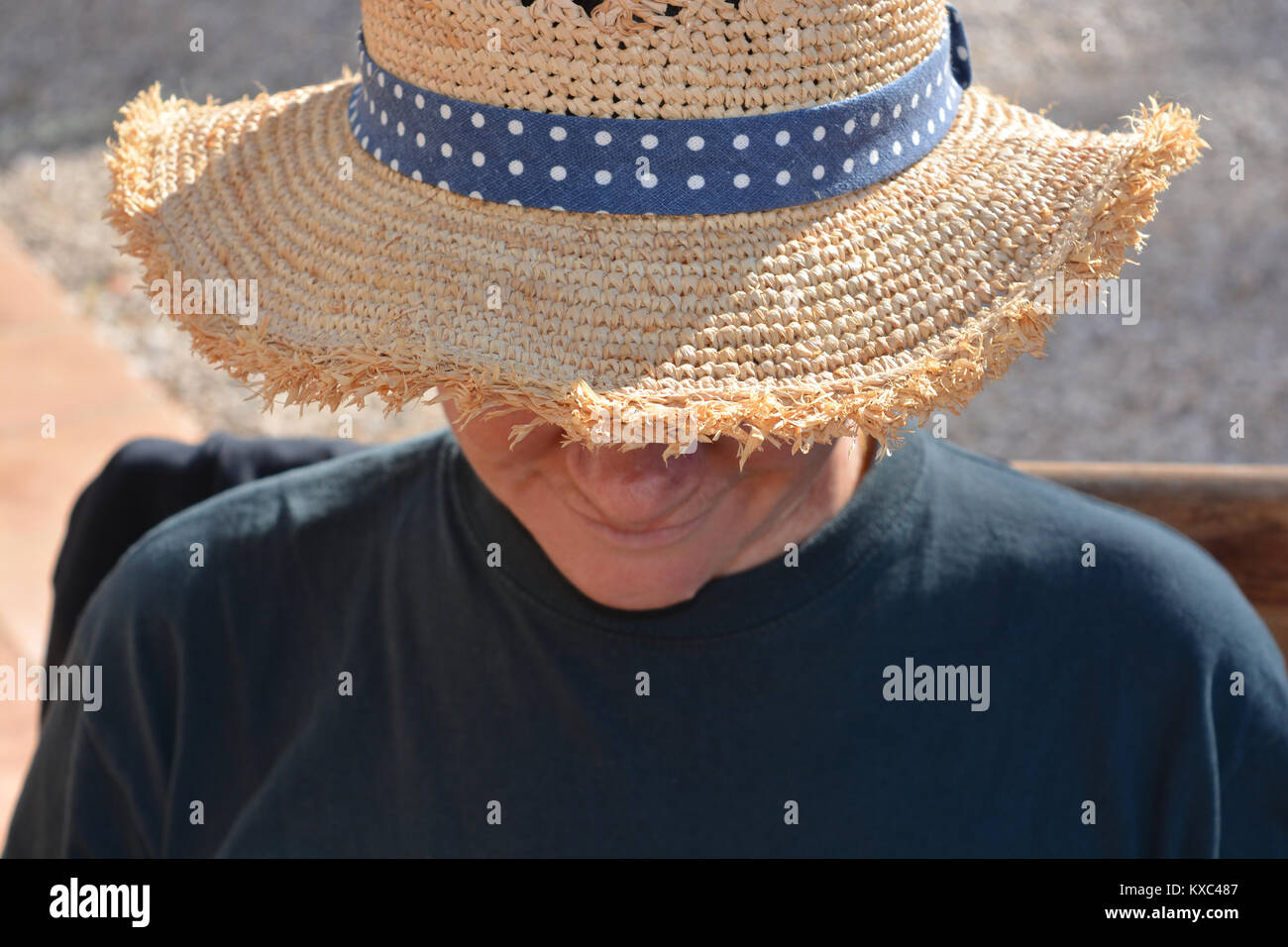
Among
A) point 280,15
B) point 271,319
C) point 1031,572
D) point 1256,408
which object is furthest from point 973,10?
point 271,319

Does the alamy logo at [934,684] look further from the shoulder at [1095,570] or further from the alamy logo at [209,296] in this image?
the alamy logo at [209,296]

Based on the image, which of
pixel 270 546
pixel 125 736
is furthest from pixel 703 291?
pixel 125 736

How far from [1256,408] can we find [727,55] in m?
3.36

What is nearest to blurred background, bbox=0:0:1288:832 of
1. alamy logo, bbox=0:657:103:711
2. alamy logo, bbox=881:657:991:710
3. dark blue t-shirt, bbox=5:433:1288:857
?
alamy logo, bbox=0:657:103:711

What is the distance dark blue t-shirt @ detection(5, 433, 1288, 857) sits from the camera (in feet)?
4.26

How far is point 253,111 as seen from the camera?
4.14ft

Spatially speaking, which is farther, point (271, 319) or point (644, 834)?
point (644, 834)

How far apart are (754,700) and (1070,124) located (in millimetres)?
3511

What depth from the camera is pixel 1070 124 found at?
13.8 ft

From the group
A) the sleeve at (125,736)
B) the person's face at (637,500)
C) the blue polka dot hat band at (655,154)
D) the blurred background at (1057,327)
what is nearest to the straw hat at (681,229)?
the blue polka dot hat band at (655,154)

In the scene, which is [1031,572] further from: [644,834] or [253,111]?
[253,111]
